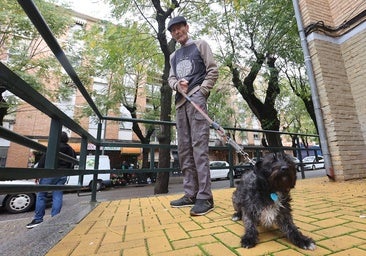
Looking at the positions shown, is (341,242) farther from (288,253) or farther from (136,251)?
(136,251)

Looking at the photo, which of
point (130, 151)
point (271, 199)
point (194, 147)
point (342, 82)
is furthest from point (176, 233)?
point (130, 151)

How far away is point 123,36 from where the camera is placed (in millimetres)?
7941

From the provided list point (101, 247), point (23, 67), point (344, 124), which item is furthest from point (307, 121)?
point (101, 247)

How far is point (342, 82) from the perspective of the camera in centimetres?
557

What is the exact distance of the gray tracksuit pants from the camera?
2.72 metres

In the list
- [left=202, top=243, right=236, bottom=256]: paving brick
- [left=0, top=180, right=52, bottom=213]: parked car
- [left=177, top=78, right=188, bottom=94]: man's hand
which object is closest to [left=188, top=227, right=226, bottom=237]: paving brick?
[left=202, top=243, right=236, bottom=256]: paving brick

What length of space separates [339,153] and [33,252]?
5.74m

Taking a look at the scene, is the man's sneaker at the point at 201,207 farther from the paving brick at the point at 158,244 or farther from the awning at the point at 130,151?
the awning at the point at 130,151

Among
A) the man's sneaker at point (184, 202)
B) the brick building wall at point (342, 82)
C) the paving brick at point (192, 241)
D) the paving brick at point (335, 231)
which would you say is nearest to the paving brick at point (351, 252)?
the paving brick at point (335, 231)

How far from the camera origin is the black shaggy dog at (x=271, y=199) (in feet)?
5.38

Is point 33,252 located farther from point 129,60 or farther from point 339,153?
point 129,60

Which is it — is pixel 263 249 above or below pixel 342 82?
below

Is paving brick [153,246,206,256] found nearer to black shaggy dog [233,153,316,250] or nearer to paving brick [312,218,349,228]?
black shaggy dog [233,153,316,250]

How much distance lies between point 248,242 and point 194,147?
136 cm
